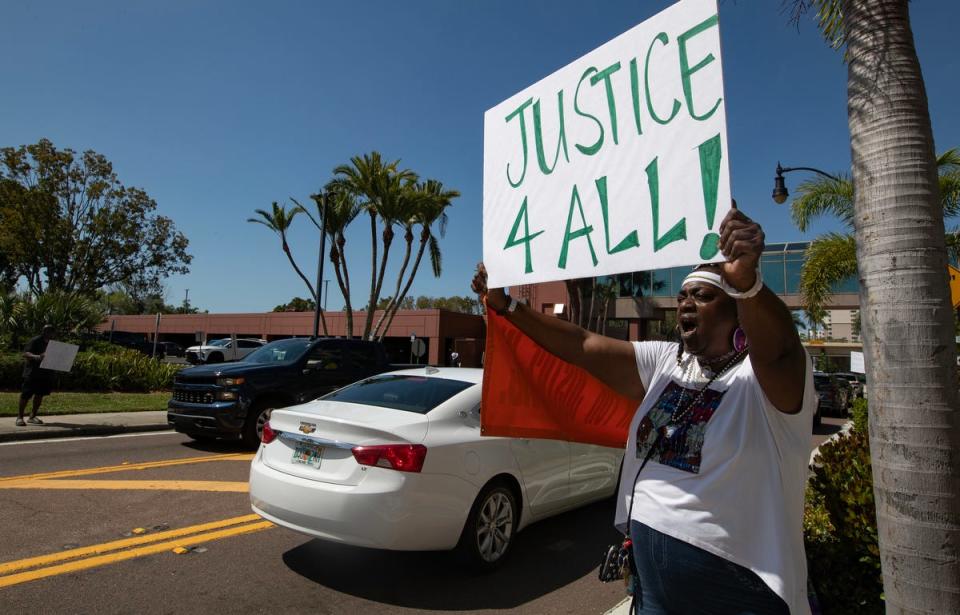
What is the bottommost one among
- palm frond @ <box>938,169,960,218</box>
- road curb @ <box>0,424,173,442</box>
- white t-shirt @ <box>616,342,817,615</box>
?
road curb @ <box>0,424,173,442</box>

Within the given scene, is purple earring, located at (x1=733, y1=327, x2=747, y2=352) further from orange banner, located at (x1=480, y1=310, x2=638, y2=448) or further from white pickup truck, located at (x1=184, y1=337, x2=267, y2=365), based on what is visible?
white pickup truck, located at (x1=184, y1=337, x2=267, y2=365)

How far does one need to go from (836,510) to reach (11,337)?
64.7 feet

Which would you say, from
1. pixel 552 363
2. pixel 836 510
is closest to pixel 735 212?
pixel 552 363

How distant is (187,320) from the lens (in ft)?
190

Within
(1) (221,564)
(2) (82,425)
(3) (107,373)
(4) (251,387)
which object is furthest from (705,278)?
(3) (107,373)

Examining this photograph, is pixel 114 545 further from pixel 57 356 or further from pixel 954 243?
pixel 954 243

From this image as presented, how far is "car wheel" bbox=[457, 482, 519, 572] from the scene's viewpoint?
4148 mm

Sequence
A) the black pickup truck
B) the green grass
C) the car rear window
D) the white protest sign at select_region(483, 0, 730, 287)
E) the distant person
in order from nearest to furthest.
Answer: the white protest sign at select_region(483, 0, 730, 287)
the car rear window
the black pickup truck
the distant person
the green grass

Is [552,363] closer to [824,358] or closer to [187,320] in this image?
[824,358]

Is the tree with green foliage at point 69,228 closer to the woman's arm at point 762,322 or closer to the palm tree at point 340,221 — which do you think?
the palm tree at point 340,221

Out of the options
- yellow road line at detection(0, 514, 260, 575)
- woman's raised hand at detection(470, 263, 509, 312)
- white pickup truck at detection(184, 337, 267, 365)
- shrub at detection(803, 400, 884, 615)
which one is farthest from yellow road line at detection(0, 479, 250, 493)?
white pickup truck at detection(184, 337, 267, 365)

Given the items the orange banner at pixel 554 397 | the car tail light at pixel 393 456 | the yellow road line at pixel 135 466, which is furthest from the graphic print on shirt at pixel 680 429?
the yellow road line at pixel 135 466

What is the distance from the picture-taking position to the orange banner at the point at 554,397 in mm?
2750

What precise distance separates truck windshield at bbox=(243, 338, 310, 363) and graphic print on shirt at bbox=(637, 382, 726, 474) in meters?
8.32
